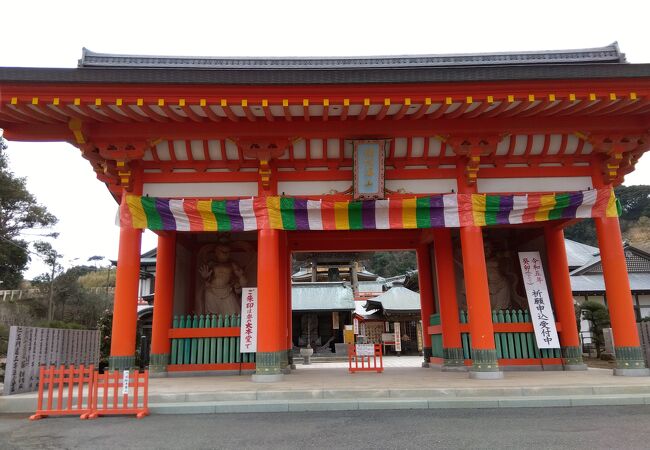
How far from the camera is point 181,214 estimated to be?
8.00 metres

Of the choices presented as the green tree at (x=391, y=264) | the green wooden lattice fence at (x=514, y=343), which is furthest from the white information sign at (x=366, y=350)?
the green tree at (x=391, y=264)

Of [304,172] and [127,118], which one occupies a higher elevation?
[127,118]

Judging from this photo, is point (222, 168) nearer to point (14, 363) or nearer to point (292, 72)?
point (292, 72)

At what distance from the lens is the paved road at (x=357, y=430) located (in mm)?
4051

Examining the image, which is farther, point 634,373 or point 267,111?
point 634,373

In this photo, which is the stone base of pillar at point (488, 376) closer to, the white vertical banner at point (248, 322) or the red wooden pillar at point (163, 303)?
the white vertical banner at point (248, 322)

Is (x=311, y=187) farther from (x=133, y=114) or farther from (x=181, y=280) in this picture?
(x=181, y=280)

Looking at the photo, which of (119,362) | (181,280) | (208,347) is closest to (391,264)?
(181,280)

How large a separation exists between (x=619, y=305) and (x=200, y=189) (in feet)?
26.6

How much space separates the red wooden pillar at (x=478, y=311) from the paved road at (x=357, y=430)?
5.72ft

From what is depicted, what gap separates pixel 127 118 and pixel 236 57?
3.67 m

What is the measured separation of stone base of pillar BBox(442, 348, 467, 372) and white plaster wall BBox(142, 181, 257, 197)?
219 inches

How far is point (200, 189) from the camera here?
8.31 meters

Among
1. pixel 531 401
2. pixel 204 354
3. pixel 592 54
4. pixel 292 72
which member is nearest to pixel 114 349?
pixel 204 354
